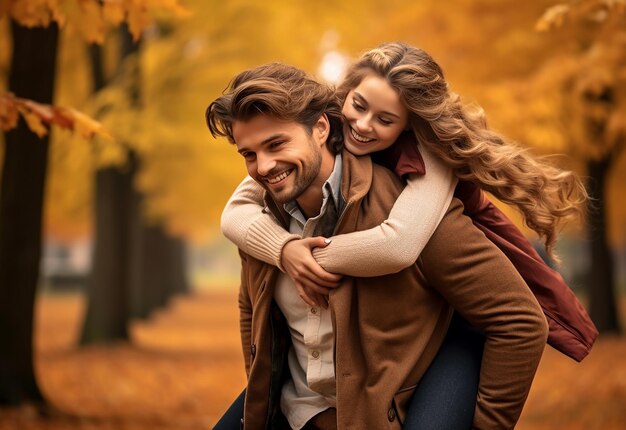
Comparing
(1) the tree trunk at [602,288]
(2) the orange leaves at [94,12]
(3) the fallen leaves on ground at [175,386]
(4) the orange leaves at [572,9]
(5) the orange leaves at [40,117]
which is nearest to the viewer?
(5) the orange leaves at [40,117]

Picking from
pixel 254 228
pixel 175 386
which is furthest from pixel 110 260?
pixel 254 228

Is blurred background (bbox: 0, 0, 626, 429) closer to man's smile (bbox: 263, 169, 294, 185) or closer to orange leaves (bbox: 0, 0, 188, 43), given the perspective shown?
orange leaves (bbox: 0, 0, 188, 43)

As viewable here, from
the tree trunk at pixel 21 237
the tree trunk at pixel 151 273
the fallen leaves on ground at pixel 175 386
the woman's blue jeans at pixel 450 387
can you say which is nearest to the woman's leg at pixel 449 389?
the woman's blue jeans at pixel 450 387

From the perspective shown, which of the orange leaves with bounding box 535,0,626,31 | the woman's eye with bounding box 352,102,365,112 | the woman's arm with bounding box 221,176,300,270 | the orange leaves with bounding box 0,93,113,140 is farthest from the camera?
the orange leaves with bounding box 535,0,626,31

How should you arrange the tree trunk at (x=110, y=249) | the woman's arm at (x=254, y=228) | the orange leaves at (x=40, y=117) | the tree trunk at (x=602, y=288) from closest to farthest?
the woman's arm at (x=254, y=228), the orange leaves at (x=40, y=117), the tree trunk at (x=110, y=249), the tree trunk at (x=602, y=288)

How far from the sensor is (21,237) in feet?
28.1

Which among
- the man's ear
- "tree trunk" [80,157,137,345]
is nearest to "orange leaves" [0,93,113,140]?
the man's ear

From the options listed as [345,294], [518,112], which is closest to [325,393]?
[345,294]

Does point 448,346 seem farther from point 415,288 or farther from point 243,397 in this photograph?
point 243,397

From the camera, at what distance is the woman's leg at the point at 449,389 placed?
113 inches

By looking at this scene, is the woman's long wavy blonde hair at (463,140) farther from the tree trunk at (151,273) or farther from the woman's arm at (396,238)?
the tree trunk at (151,273)

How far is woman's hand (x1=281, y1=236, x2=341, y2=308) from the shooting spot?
2895mm

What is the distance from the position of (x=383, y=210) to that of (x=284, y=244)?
36cm

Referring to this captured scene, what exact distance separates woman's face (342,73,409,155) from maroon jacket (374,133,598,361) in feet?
0.30
